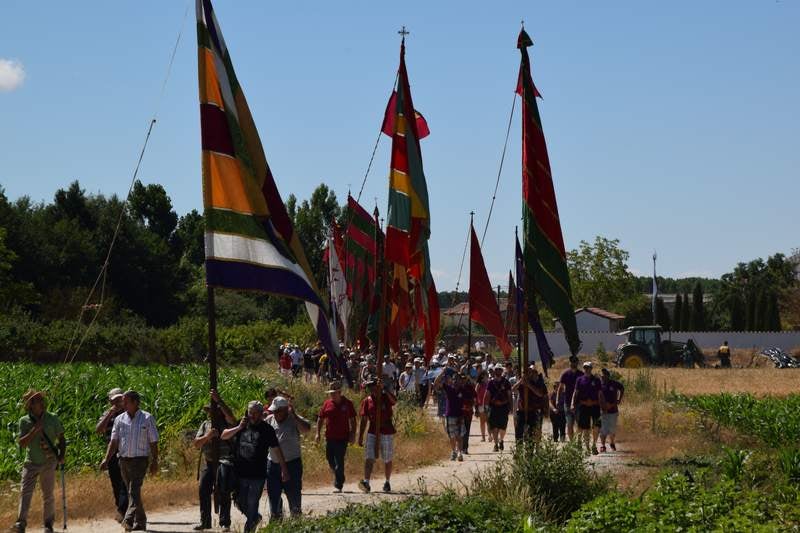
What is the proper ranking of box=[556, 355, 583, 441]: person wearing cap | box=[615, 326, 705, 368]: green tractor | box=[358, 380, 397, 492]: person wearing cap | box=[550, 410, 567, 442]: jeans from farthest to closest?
box=[615, 326, 705, 368]: green tractor → box=[550, 410, 567, 442]: jeans → box=[556, 355, 583, 441]: person wearing cap → box=[358, 380, 397, 492]: person wearing cap

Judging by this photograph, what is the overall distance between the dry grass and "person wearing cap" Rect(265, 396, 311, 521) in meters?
2.87

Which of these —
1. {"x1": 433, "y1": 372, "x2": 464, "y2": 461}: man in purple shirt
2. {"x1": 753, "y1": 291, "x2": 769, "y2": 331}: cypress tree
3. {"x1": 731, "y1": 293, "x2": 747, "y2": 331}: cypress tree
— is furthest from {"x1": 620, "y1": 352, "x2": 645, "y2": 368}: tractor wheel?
{"x1": 731, "y1": 293, "x2": 747, "y2": 331}: cypress tree

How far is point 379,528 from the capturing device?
994cm

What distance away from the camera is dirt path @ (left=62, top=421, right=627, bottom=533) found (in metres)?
14.8

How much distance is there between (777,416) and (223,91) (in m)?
15.8

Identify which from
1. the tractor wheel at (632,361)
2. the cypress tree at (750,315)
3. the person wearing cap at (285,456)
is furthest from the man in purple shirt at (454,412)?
the cypress tree at (750,315)

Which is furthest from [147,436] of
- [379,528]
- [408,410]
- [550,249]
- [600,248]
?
[600,248]

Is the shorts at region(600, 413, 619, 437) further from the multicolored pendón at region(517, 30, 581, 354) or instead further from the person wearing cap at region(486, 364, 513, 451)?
the multicolored pendón at region(517, 30, 581, 354)

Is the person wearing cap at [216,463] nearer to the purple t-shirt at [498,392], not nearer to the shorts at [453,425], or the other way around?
the shorts at [453,425]

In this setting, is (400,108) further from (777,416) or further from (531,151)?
(777,416)

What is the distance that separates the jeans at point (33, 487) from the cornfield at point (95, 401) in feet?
20.5

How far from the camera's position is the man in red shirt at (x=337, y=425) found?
17281mm

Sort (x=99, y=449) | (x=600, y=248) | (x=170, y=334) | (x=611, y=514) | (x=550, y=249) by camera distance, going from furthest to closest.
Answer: (x=600, y=248) < (x=170, y=334) < (x=99, y=449) < (x=550, y=249) < (x=611, y=514)

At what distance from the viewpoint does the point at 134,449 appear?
14195 mm
